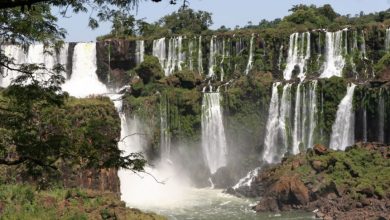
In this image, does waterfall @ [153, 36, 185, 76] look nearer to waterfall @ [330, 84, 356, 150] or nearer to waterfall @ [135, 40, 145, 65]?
waterfall @ [135, 40, 145, 65]

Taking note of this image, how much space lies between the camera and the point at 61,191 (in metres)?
17.6

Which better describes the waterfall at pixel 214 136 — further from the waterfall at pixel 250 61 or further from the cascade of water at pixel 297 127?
the waterfall at pixel 250 61

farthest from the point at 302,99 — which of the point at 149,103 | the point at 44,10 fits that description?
the point at 44,10

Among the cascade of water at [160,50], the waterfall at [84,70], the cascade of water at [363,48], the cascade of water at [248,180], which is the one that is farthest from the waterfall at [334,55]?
the waterfall at [84,70]

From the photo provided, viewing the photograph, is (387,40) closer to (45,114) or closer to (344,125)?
(344,125)

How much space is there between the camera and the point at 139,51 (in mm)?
48062

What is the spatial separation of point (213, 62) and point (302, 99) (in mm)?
9830

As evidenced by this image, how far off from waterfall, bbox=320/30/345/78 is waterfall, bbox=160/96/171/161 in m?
11.4

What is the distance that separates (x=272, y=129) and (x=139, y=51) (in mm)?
13646

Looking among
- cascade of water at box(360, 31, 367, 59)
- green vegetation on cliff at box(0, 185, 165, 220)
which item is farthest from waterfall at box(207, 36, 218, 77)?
green vegetation on cliff at box(0, 185, 165, 220)

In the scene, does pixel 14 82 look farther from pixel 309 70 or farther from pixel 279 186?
pixel 309 70

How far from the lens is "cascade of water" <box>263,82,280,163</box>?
39.7 m

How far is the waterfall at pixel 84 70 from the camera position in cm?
4850

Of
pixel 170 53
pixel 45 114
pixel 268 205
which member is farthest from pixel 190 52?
pixel 45 114
